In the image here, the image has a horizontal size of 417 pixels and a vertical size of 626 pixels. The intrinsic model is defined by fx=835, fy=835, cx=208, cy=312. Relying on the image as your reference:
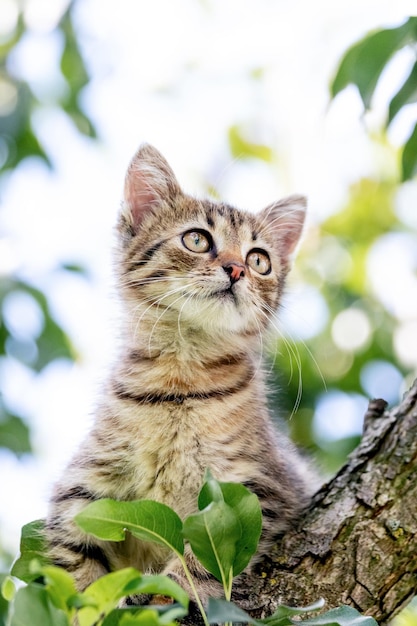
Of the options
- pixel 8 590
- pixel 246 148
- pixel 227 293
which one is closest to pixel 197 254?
pixel 227 293

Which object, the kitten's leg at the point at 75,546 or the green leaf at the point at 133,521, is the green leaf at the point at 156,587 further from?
the kitten's leg at the point at 75,546

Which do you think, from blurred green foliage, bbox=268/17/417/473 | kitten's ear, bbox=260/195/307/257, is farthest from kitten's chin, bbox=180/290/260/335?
kitten's ear, bbox=260/195/307/257

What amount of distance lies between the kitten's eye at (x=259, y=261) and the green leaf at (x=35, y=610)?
2333mm

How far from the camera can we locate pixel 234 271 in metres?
3.64

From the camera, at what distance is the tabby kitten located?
3.23 metres

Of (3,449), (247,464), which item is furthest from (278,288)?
(3,449)

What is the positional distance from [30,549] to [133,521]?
1056 mm

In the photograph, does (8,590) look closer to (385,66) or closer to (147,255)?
(147,255)

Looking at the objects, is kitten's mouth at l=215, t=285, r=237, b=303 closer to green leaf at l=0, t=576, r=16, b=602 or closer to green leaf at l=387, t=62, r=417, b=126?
green leaf at l=387, t=62, r=417, b=126

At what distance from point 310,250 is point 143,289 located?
117 inches

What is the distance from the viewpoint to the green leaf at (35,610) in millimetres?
1747

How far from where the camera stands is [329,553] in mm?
2850

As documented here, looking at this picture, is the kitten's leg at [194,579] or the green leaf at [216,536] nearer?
the green leaf at [216,536]

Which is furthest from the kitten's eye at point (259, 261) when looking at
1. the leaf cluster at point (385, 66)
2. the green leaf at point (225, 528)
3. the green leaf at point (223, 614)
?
the green leaf at point (223, 614)
